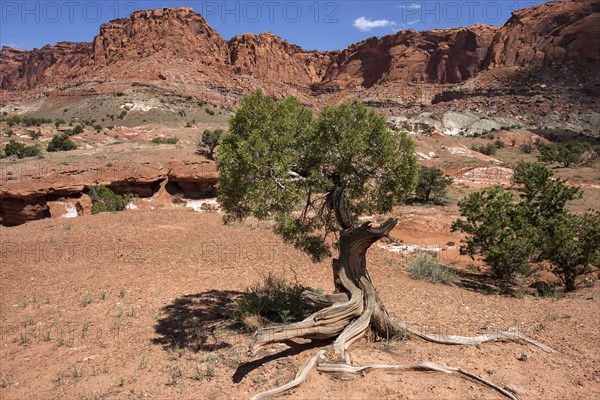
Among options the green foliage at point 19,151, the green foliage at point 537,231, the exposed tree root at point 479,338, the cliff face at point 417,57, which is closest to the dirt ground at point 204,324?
the exposed tree root at point 479,338

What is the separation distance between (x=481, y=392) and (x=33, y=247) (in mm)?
12468

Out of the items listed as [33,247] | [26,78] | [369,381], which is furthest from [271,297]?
[26,78]

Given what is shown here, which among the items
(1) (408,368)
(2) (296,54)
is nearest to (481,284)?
(1) (408,368)

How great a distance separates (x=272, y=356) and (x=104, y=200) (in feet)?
54.4

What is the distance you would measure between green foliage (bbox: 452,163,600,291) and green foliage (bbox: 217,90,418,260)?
22.3ft

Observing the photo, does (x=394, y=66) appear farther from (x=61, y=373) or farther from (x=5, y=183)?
(x=61, y=373)

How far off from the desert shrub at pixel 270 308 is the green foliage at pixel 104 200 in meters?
13.7

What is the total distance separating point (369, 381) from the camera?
4.85 meters

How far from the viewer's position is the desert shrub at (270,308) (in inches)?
269

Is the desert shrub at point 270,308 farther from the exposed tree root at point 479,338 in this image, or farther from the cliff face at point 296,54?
the cliff face at point 296,54

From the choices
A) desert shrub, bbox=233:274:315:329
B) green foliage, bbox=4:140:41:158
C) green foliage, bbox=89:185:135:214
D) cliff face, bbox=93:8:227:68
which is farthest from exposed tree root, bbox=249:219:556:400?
cliff face, bbox=93:8:227:68

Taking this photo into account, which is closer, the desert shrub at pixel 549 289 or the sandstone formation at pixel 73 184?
the desert shrub at pixel 549 289

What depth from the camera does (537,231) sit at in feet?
36.4

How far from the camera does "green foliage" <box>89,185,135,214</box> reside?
1852 centimetres
